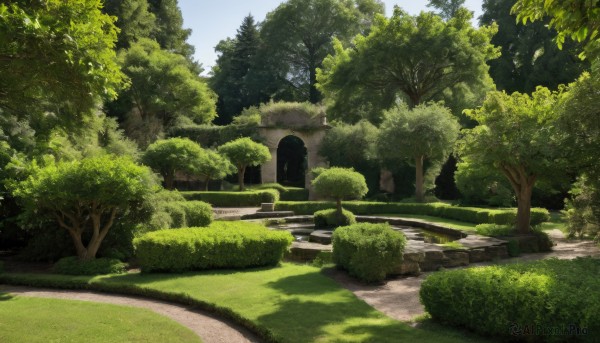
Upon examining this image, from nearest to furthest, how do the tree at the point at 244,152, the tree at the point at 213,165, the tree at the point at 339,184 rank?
the tree at the point at 339,184, the tree at the point at 213,165, the tree at the point at 244,152

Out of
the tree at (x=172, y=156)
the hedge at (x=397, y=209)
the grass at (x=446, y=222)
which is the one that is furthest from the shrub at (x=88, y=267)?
the tree at (x=172, y=156)

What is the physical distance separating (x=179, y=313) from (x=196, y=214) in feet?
22.2

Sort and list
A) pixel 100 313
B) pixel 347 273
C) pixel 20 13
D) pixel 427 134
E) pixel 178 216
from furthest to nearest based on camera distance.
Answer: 1. pixel 427 134
2. pixel 178 216
3. pixel 347 273
4. pixel 100 313
5. pixel 20 13

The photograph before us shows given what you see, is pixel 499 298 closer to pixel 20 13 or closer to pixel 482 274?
pixel 482 274

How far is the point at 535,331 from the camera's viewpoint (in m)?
5.24

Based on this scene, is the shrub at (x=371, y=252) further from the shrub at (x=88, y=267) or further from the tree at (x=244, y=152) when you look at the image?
the tree at (x=244, y=152)

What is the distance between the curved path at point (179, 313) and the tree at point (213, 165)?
1752 cm

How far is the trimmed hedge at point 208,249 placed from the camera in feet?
32.8

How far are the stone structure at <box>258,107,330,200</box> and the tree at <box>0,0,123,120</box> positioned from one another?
26.6 metres

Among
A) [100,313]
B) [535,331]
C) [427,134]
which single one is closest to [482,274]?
[535,331]

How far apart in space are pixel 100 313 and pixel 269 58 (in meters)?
40.7

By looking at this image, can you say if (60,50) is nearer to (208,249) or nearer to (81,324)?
(81,324)

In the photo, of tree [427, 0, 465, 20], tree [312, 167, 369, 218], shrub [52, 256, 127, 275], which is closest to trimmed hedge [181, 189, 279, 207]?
tree [312, 167, 369, 218]

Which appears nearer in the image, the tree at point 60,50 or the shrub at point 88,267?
the tree at point 60,50
